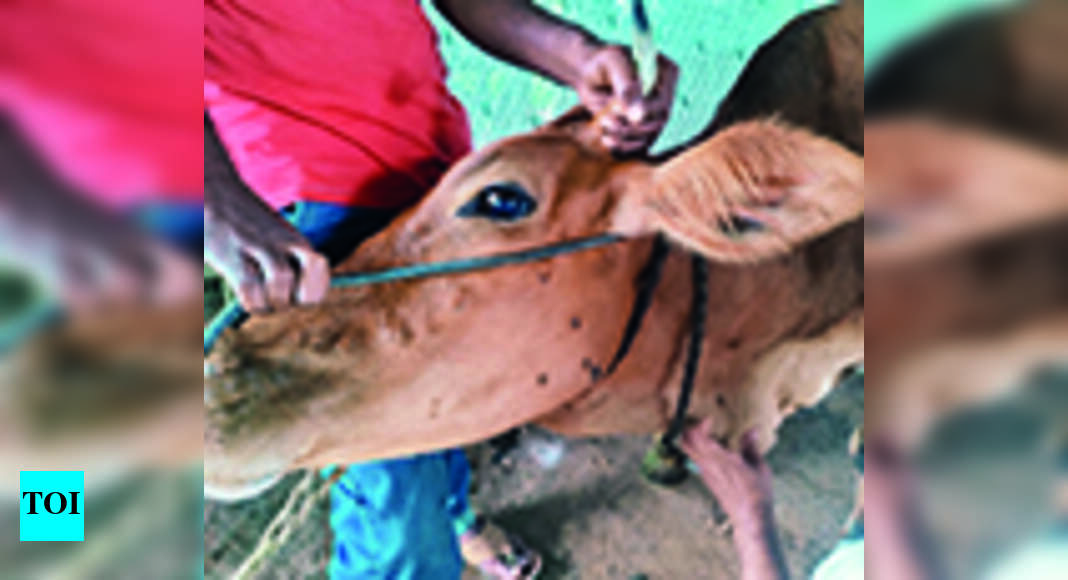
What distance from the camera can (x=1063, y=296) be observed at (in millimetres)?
428

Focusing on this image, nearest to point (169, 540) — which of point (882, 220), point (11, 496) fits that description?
point (11, 496)

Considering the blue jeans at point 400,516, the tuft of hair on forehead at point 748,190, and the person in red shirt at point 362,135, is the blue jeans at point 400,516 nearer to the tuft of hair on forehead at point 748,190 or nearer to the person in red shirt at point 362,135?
the person in red shirt at point 362,135

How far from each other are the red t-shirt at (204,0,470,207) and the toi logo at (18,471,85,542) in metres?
0.41

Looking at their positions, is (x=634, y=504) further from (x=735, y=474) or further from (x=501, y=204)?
(x=501, y=204)

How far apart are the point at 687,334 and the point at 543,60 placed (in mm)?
417

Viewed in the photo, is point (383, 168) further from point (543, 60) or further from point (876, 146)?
point (876, 146)

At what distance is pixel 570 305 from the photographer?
80cm

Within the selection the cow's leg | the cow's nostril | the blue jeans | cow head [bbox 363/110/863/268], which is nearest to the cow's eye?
cow head [bbox 363/110/863/268]

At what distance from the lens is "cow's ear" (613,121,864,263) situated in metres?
0.77

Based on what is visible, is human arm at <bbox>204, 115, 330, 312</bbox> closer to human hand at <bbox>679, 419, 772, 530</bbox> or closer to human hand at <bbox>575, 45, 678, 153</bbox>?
human hand at <bbox>575, 45, 678, 153</bbox>

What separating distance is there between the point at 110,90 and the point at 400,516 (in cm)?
70

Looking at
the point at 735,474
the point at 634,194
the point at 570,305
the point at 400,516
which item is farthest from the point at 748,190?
the point at 400,516

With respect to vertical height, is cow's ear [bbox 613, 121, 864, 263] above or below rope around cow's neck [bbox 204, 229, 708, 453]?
above

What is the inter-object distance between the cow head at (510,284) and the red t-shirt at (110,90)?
14.3 inches
